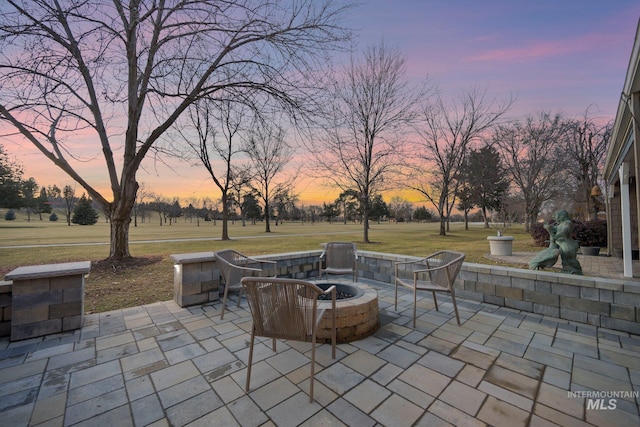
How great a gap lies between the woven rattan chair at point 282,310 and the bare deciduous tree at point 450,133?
52.7 ft

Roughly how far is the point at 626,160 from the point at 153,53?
33.9 feet

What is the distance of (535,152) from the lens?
57.4 feet

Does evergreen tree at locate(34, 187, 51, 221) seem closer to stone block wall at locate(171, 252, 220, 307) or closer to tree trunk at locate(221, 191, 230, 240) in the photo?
tree trunk at locate(221, 191, 230, 240)

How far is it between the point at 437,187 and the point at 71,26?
2160 cm

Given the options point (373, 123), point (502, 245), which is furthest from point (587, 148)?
point (373, 123)

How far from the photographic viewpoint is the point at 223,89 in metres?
5.15

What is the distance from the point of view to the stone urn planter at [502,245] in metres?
8.77

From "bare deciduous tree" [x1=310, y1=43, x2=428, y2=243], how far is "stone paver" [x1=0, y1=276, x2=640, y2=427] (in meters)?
10.7

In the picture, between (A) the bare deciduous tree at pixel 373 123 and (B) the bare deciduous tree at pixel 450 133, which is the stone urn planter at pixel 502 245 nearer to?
(A) the bare deciduous tree at pixel 373 123

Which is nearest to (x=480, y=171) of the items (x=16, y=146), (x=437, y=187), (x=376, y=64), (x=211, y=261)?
(x=437, y=187)

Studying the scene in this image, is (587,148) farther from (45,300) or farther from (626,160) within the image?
(45,300)

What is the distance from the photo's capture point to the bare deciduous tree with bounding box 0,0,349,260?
386cm

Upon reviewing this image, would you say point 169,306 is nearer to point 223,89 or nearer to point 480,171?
point 223,89

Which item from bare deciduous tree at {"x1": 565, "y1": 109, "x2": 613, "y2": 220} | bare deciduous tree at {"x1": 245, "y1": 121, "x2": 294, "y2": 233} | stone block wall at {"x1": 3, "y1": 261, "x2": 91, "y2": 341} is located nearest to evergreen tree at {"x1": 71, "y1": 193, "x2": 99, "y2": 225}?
bare deciduous tree at {"x1": 245, "y1": 121, "x2": 294, "y2": 233}
